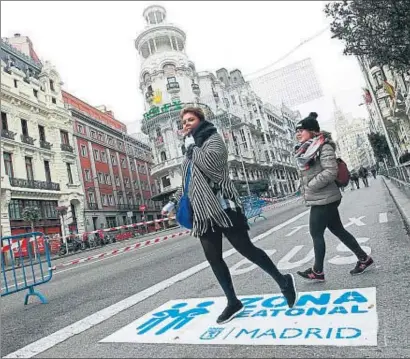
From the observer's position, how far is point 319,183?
372cm

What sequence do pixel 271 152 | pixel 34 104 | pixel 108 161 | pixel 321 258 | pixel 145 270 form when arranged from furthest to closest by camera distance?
pixel 271 152 < pixel 108 161 < pixel 34 104 < pixel 145 270 < pixel 321 258

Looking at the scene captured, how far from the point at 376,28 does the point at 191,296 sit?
8341 millimetres

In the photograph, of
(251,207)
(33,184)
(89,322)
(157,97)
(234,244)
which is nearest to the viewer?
(234,244)

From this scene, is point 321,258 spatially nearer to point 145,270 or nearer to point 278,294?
point 278,294

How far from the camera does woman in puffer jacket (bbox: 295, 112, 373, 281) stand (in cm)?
372

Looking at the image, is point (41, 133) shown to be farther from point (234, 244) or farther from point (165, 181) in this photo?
point (234, 244)

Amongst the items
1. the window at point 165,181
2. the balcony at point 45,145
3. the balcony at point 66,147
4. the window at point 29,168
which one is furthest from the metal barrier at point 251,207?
the window at point 165,181

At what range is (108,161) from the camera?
44.3 m

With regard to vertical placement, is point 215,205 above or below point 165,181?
below

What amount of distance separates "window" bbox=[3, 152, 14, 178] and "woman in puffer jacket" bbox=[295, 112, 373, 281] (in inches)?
1068

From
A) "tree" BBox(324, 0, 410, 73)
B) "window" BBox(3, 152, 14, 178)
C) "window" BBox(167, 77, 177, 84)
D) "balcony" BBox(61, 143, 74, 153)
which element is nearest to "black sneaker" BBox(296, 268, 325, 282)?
"tree" BBox(324, 0, 410, 73)

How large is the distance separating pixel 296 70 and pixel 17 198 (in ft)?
70.3

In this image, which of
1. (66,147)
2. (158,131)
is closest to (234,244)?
(66,147)

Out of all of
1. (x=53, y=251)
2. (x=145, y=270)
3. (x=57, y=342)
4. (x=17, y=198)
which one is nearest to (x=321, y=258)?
(x=57, y=342)
